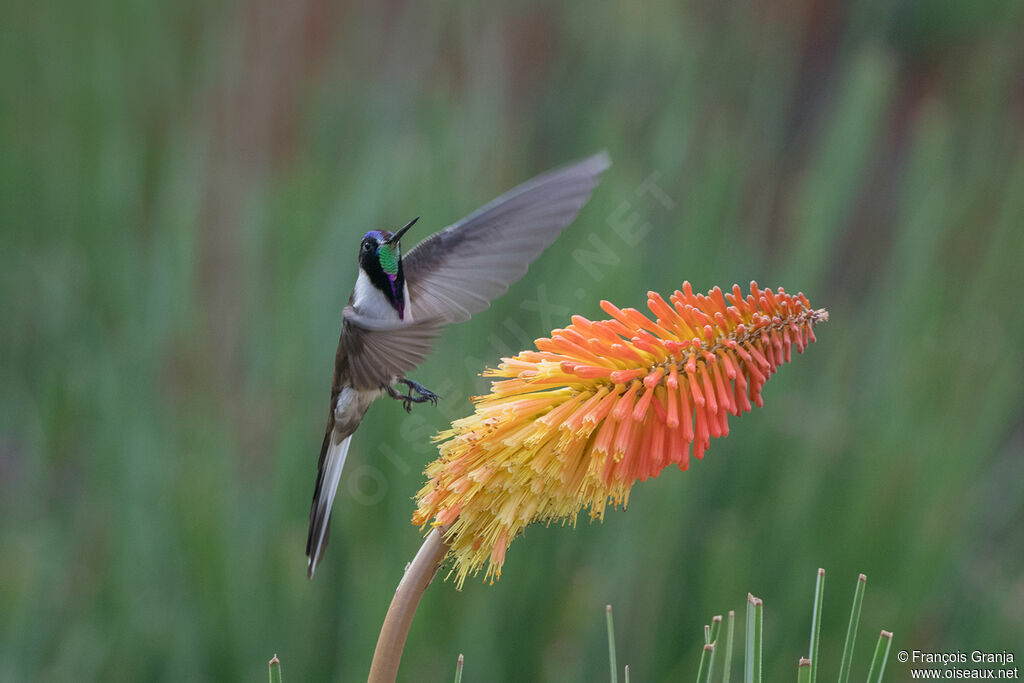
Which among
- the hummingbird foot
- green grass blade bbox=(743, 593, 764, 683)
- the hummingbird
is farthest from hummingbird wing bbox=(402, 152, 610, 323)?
green grass blade bbox=(743, 593, 764, 683)

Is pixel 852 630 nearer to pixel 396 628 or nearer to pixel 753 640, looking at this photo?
pixel 753 640

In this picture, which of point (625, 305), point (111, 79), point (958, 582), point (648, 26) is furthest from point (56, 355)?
point (958, 582)

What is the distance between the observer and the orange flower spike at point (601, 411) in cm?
97

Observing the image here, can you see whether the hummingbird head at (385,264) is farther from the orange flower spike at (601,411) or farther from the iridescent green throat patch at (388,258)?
the orange flower spike at (601,411)

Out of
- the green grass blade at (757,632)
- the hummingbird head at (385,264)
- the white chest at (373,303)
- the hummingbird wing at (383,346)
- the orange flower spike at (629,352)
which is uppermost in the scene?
the hummingbird head at (385,264)

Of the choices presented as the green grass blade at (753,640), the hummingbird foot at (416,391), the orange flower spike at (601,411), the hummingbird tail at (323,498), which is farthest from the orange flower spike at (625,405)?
the hummingbird tail at (323,498)

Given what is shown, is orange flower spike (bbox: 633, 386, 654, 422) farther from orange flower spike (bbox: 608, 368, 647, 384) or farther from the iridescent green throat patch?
the iridescent green throat patch

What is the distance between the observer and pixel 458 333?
6.93 ft

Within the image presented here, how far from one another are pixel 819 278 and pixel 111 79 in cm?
224

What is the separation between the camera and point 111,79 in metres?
3.08

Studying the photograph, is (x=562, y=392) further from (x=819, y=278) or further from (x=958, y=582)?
(x=958, y=582)

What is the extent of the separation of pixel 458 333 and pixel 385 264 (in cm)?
74

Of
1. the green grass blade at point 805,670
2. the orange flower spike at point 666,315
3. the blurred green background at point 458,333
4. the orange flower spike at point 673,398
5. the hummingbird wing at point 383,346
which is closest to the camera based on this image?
the green grass blade at point 805,670

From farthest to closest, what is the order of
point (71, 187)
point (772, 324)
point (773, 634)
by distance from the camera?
point (71, 187)
point (773, 634)
point (772, 324)
